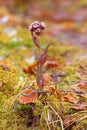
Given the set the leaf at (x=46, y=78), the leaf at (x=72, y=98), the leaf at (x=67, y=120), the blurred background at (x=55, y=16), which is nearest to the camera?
the leaf at (x=67, y=120)

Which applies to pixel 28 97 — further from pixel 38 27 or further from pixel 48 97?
pixel 38 27

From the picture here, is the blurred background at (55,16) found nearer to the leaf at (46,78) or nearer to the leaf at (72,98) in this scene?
the leaf at (46,78)

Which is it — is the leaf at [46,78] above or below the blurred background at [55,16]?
below

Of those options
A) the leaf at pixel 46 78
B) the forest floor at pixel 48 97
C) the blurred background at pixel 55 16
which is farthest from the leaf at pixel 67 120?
the blurred background at pixel 55 16

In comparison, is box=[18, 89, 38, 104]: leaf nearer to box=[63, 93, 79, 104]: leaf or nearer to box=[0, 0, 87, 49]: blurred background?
box=[63, 93, 79, 104]: leaf

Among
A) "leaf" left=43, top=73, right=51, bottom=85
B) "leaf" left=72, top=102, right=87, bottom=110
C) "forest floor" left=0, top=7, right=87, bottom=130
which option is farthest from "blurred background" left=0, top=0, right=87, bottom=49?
"leaf" left=72, top=102, right=87, bottom=110

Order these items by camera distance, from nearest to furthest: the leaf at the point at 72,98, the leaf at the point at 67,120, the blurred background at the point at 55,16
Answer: the leaf at the point at 67,120 → the leaf at the point at 72,98 → the blurred background at the point at 55,16

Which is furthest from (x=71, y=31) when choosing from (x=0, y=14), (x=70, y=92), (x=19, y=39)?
(x=70, y=92)
